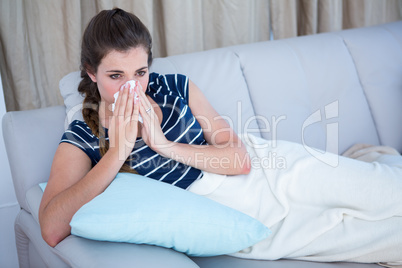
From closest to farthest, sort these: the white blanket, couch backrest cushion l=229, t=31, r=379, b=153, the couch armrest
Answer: the white blanket, the couch armrest, couch backrest cushion l=229, t=31, r=379, b=153

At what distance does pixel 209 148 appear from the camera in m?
1.42

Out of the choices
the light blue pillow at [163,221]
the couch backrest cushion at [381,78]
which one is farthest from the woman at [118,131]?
the couch backrest cushion at [381,78]

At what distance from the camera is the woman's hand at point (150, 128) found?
129 centimetres

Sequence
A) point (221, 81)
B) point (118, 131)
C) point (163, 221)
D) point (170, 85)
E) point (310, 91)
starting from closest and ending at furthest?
point (163, 221) < point (118, 131) < point (170, 85) < point (221, 81) < point (310, 91)

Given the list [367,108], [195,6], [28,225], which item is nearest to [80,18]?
[195,6]

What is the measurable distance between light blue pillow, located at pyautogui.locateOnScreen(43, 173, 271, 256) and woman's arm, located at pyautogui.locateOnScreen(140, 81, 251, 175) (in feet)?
0.66

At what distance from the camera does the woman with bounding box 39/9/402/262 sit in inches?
46.6

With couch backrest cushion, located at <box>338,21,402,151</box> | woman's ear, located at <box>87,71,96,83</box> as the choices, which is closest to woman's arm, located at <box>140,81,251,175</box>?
woman's ear, located at <box>87,71,96,83</box>

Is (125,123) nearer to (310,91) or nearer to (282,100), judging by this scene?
(282,100)

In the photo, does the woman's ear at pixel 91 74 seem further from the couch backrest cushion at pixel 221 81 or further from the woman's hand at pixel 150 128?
the couch backrest cushion at pixel 221 81

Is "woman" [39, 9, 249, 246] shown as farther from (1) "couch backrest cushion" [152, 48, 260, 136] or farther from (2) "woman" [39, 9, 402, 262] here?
(1) "couch backrest cushion" [152, 48, 260, 136]

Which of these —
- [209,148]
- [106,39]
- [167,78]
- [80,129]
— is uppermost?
[106,39]

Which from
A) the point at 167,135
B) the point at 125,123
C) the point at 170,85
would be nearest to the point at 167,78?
the point at 170,85

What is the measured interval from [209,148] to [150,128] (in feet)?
0.75
